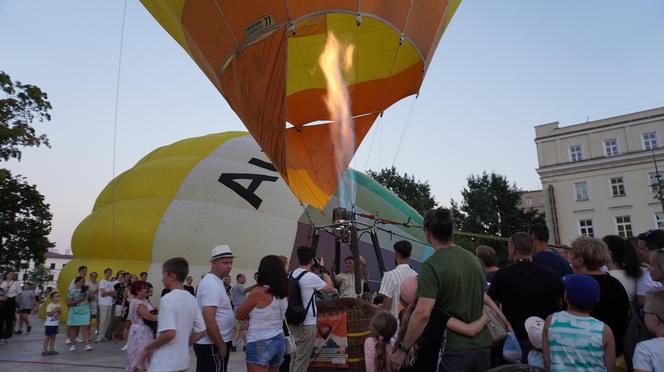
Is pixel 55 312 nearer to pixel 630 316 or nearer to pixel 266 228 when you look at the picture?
pixel 266 228

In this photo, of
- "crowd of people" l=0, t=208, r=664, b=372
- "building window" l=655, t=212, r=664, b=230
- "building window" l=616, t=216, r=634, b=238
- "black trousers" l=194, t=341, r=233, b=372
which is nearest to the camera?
"crowd of people" l=0, t=208, r=664, b=372

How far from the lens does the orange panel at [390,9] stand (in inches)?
247

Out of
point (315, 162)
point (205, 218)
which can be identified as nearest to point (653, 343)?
point (315, 162)

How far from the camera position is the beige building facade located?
3409cm

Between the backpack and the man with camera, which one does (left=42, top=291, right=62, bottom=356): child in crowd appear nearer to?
the man with camera

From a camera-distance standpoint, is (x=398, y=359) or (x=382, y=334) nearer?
(x=398, y=359)

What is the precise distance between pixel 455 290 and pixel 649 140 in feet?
134

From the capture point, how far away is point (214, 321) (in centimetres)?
334

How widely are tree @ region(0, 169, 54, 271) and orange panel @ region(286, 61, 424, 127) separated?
15729mm

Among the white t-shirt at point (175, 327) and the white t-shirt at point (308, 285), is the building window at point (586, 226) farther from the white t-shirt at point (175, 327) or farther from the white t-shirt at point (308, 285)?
the white t-shirt at point (175, 327)

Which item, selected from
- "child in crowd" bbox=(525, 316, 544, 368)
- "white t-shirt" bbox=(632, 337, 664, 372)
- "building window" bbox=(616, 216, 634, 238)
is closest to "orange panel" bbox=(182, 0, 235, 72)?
"child in crowd" bbox=(525, 316, 544, 368)

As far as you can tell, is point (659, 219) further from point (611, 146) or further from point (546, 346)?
point (546, 346)

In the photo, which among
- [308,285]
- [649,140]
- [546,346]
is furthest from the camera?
[649,140]

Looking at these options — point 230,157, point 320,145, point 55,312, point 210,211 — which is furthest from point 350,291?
point 230,157
